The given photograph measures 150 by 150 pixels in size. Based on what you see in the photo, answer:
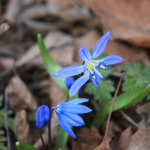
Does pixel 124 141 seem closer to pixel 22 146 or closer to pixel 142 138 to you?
pixel 142 138

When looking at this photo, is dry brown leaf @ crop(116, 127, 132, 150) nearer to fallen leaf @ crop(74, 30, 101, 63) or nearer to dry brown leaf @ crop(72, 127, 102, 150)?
dry brown leaf @ crop(72, 127, 102, 150)

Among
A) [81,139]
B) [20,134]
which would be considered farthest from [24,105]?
[81,139]

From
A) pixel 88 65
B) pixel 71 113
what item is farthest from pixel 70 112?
pixel 88 65

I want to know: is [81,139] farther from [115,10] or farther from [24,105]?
[115,10]

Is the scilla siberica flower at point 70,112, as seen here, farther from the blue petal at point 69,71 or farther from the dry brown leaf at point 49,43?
the dry brown leaf at point 49,43

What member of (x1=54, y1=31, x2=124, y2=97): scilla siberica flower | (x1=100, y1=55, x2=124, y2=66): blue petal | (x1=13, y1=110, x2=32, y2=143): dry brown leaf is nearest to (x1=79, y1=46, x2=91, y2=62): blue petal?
(x1=54, y1=31, x2=124, y2=97): scilla siberica flower

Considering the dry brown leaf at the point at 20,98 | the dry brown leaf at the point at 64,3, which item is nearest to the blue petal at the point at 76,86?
the dry brown leaf at the point at 20,98
